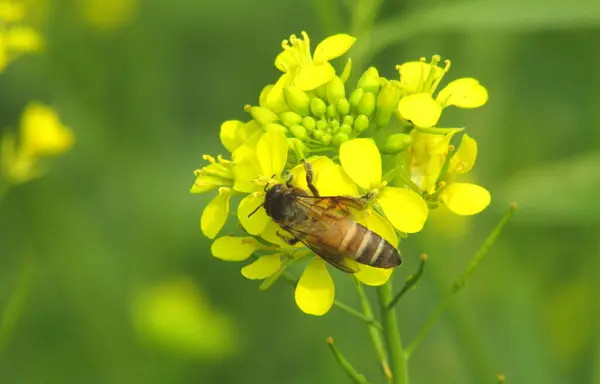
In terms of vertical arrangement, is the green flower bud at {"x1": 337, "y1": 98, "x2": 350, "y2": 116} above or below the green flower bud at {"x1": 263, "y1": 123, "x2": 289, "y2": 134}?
above

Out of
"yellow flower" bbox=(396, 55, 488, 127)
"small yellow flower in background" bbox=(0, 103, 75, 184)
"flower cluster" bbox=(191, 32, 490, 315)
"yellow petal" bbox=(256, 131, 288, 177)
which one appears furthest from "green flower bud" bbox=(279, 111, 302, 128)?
"small yellow flower in background" bbox=(0, 103, 75, 184)

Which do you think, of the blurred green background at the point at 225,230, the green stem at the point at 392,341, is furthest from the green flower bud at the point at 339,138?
the blurred green background at the point at 225,230

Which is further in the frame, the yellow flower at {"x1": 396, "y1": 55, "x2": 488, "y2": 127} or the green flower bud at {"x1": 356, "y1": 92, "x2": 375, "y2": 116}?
the green flower bud at {"x1": 356, "y1": 92, "x2": 375, "y2": 116}

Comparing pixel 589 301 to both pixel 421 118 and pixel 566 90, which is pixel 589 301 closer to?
pixel 566 90

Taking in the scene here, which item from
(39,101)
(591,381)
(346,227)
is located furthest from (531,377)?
(39,101)

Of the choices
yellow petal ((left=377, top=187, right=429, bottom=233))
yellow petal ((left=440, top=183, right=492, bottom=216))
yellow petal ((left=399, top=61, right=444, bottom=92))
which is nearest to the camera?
yellow petal ((left=377, top=187, right=429, bottom=233))

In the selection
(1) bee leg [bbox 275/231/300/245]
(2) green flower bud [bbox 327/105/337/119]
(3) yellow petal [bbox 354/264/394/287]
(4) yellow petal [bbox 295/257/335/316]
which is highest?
(2) green flower bud [bbox 327/105/337/119]

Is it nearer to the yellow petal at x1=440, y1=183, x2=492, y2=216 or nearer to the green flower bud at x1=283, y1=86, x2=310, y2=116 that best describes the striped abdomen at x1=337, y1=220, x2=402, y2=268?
the yellow petal at x1=440, y1=183, x2=492, y2=216

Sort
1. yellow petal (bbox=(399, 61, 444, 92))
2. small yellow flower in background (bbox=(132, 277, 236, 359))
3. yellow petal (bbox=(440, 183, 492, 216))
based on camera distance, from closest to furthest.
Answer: yellow petal (bbox=(440, 183, 492, 216)) → yellow petal (bbox=(399, 61, 444, 92)) → small yellow flower in background (bbox=(132, 277, 236, 359))
